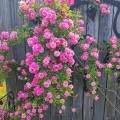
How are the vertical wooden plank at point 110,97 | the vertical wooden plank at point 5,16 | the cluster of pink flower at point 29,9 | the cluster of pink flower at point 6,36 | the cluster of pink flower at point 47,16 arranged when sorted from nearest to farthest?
the cluster of pink flower at point 47,16, the cluster of pink flower at point 29,9, the cluster of pink flower at point 6,36, the vertical wooden plank at point 5,16, the vertical wooden plank at point 110,97

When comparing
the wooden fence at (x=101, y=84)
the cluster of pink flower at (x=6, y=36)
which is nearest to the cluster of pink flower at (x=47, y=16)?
the cluster of pink flower at (x=6, y=36)

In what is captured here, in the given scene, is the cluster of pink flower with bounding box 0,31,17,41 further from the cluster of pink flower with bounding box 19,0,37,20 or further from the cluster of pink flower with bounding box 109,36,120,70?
the cluster of pink flower with bounding box 109,36,120,70

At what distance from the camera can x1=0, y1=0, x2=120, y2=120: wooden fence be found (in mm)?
3217

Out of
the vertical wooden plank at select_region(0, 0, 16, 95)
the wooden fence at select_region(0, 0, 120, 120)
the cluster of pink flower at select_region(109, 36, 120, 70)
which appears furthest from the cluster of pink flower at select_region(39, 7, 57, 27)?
the cluster of pink flower at select_region(109, 36, 120, 70)

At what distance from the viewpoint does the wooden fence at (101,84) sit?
322 cm

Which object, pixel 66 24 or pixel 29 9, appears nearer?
pixel 66 24

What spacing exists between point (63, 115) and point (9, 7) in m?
1.58

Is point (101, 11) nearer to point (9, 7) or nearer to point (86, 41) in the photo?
point (86, 41)

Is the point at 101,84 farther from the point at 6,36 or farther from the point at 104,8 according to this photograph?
the point at 6,36

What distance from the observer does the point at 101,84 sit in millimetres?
3469

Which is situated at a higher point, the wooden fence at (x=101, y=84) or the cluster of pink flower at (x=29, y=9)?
the cluster of pink flower at (x=29, y=9)

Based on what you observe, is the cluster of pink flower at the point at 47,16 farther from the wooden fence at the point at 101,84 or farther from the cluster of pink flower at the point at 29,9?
the wooden fence at the point at 101,84

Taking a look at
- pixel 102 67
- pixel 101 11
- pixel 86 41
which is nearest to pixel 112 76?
pixel 102 67

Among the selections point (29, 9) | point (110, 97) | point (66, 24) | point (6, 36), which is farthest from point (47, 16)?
point (110, 97)
